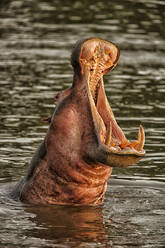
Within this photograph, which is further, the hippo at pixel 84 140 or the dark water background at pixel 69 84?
the dark water background at pixel 69 84

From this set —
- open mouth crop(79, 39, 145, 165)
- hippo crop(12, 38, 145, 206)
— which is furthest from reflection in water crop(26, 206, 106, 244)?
open mouth crop(79, 39, 145, 165)

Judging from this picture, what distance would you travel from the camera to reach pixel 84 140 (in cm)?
725

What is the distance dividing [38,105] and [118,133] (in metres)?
5.94

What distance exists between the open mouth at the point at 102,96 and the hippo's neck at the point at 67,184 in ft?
1.05

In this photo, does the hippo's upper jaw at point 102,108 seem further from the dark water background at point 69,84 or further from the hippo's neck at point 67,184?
the dark water background at point 69,84

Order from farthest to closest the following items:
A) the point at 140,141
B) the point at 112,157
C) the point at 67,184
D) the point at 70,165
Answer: the point at 67,184 < the point at 70,165 < the point at 140,141 < the point at 112,157

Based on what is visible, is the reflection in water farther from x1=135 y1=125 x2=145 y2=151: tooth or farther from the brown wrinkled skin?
x1=135 y1=125 x2=145 y2=151: tooth

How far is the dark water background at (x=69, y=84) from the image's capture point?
734 centimetres

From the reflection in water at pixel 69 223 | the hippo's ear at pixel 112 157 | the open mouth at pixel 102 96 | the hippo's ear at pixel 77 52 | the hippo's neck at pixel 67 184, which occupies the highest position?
the hippo's ear at pixel 77 52

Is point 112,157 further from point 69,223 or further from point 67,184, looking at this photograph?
point 69,223

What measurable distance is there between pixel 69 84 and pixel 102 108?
7388mm

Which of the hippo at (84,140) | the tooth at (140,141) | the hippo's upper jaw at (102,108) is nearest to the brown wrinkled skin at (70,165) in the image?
the hippo at (84,140)

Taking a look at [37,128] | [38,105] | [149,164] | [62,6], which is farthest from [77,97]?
[62,6]

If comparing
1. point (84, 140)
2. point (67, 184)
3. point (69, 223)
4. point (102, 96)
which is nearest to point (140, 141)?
point (84, 140)
